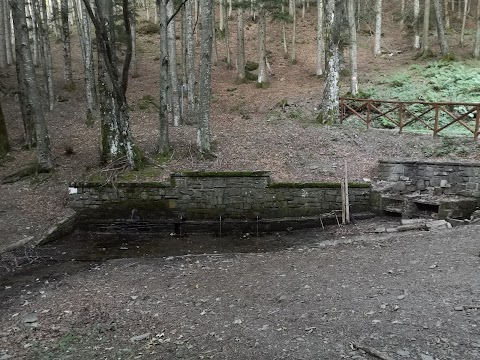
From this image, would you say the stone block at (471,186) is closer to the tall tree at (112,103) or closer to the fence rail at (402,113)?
the fence rail at (402,113)

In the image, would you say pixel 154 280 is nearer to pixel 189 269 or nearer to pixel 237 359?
pixel 189 269

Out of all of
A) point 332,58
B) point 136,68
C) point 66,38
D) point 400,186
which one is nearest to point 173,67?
point 332,58

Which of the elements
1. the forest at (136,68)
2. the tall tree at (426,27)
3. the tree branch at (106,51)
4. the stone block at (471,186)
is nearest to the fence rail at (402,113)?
the forest at (136,68)

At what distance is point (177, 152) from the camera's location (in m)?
11.6

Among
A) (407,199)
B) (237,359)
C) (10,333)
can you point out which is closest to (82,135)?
(10,333)

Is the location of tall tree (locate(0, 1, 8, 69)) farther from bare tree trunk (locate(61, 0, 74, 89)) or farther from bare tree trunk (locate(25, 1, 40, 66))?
bare tree trunk (locate(61, 0, 74, 89))

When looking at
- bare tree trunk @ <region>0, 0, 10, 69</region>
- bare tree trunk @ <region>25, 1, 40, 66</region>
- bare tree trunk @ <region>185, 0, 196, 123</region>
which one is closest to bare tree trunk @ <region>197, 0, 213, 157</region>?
bare tree trunk @ <region>185, 0, 196, 123</region>

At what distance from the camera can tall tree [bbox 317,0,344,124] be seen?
43.8 ft

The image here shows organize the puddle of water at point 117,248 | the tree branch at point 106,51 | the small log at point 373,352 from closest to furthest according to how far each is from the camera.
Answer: the small log at point 373,352, the puddle of water at point 117,248, the tree branch at point 106,51

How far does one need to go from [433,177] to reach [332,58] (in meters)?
5.92

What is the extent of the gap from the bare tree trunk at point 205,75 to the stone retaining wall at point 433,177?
501 cm

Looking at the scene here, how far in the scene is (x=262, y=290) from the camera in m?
5.43

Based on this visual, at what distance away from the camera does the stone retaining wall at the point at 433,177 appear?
30.0 feet

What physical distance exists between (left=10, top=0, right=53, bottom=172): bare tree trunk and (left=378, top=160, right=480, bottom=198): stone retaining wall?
917cm
